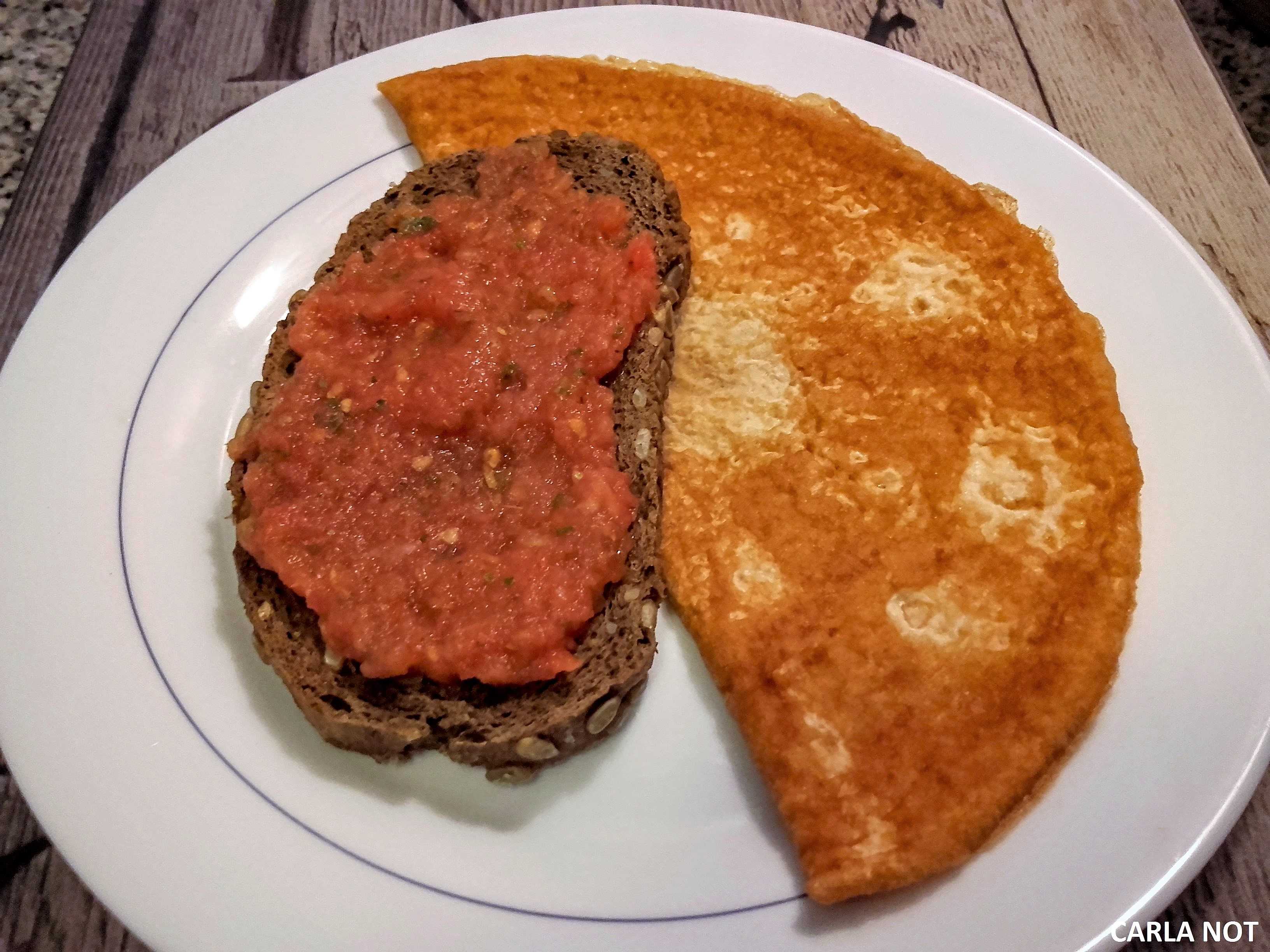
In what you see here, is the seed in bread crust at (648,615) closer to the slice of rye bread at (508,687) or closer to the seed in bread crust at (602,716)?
the slice of rye bread at (508,687)

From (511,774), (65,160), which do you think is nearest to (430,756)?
(511,774)

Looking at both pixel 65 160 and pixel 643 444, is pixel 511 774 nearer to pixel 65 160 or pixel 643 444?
pixel 643 444

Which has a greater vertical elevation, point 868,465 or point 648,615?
point 868,465

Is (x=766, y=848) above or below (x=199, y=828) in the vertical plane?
above

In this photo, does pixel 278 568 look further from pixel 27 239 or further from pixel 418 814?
pixel 27 239

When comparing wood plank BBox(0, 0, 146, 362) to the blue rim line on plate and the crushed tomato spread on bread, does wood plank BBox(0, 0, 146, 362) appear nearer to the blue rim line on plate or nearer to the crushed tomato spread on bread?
the blue rim line on plate

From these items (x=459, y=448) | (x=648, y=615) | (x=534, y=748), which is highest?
(x=459, y=448)

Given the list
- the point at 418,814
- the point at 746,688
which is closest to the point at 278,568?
the point at 418,814

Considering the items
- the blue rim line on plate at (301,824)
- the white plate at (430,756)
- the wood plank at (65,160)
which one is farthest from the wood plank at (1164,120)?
the wood plank at (65,160)
